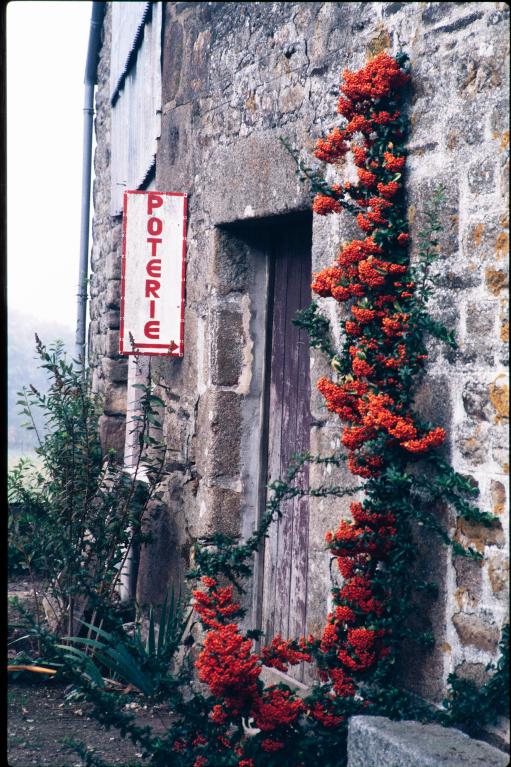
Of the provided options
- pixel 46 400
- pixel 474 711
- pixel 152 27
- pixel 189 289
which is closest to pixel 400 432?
pixel 474 711

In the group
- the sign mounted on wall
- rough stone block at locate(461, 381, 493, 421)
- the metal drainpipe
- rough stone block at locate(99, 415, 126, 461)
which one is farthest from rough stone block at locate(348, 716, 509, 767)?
the metal drainpipe

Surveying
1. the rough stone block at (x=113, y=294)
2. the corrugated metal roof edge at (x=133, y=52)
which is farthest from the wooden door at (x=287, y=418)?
the rough stone block at (x=113, y=294)

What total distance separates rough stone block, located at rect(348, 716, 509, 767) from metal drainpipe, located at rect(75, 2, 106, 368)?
18.4 feet

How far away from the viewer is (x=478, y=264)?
310 cm

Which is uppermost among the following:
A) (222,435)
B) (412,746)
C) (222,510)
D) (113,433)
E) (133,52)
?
(133,52)

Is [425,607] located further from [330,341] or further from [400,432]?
[330,341]

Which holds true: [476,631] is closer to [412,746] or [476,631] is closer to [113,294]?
[412,746]

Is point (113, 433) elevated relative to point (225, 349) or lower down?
lower down

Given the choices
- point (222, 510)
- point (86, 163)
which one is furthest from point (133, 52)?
point (222, 510)

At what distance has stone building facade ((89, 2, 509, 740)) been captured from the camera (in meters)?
3.06

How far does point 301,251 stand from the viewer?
175 inches

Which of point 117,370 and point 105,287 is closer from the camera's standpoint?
point 117,370

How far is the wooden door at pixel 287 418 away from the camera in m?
4.36

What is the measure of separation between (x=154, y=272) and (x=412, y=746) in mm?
2910
